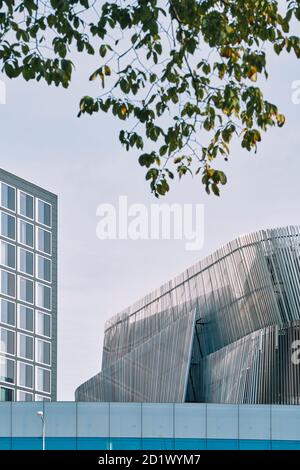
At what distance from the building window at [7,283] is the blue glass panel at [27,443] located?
57672 mm

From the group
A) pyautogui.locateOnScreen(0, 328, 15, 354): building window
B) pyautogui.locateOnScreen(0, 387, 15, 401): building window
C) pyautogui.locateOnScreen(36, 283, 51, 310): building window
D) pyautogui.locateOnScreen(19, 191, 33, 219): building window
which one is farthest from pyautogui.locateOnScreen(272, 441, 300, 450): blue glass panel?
pyautogui.locateOnScreen(36, 283, 51, 310): building window

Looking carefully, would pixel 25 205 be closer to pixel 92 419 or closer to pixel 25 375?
pixel 25 375

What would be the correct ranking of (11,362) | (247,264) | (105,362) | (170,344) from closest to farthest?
(247,264) < (170,344) < (105,362) < (11,362)

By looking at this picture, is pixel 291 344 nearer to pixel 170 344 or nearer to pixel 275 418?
pixel 275 418

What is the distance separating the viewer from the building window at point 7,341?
128 meters

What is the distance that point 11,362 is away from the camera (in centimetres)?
12862

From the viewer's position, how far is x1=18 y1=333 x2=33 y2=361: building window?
130000 mm

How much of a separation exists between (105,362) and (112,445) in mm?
34351

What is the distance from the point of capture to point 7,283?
130 m

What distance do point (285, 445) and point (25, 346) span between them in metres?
62.4

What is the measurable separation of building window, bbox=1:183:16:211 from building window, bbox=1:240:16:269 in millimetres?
3156

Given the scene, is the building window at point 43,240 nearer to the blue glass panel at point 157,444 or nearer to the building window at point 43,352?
the building window at point 43,352

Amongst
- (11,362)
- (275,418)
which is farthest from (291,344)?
(11,362)
